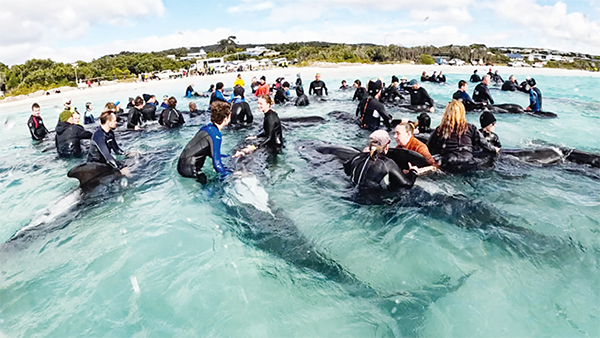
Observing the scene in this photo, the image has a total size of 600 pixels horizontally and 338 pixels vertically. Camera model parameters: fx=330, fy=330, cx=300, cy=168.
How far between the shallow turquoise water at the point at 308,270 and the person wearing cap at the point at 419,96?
6906 mm

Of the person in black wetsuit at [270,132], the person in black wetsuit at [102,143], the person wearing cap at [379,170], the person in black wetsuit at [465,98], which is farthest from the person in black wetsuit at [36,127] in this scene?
the person in black wetsuit at [465,98]

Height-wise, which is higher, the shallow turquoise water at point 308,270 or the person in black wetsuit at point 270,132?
the person in black wetsuit at point 270,132

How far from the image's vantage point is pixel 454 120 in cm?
567

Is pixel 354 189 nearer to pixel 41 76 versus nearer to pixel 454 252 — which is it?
pixel 454 252

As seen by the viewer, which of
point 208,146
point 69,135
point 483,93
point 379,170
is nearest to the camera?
point 379,170

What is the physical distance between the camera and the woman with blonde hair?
5838mm

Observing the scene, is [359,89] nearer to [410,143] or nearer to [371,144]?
[410,143]

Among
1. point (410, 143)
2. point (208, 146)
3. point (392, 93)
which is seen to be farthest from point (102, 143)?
point (392, 93)

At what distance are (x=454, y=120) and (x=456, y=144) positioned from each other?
52 centimetres

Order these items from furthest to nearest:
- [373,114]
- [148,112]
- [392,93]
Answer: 1. [392,93]
2. [148,112]
3. [373,114]

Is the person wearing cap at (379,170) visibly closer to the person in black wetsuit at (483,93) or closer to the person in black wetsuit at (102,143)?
the person in black wetsuit at (102,143)

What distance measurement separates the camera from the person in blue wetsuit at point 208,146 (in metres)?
5.21

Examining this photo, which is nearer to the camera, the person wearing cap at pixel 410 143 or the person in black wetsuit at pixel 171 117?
the person wearing cap at pixel 410 143

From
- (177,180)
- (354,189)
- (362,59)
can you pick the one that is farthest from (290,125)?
(362,59)
